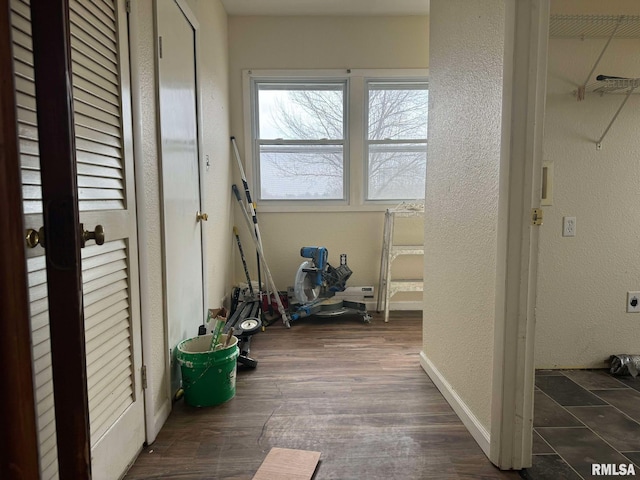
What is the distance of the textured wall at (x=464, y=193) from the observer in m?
1.58

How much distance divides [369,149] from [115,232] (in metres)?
2.88

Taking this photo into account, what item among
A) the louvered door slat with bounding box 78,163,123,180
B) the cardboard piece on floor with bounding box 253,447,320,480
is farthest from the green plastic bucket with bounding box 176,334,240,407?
the louvered door slat with bounding box 78,163,123,180

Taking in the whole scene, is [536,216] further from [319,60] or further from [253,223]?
[319,60]

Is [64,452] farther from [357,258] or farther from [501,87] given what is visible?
[357,258]

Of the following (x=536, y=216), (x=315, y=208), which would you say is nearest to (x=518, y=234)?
(x=536, y=216)

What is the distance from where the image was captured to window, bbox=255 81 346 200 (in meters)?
3.80

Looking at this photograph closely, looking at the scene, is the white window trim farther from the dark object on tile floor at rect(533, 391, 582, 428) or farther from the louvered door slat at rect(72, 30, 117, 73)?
the louvered door slat at rect(72, 30, 117, 73)

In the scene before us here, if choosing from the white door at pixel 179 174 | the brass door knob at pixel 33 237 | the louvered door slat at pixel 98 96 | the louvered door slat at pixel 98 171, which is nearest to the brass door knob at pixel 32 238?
the brass door knob at pixel 33 237

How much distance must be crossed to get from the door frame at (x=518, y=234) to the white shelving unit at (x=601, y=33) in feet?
3.24

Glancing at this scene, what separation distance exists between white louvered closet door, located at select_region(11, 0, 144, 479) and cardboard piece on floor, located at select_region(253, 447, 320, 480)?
0.55 metres

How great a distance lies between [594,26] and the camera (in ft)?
6.87

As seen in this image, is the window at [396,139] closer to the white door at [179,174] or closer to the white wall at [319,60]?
the white wall at [319,60]

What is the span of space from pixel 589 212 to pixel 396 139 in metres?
1.94

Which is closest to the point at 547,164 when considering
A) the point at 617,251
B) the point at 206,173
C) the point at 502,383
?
the point at 502,383
